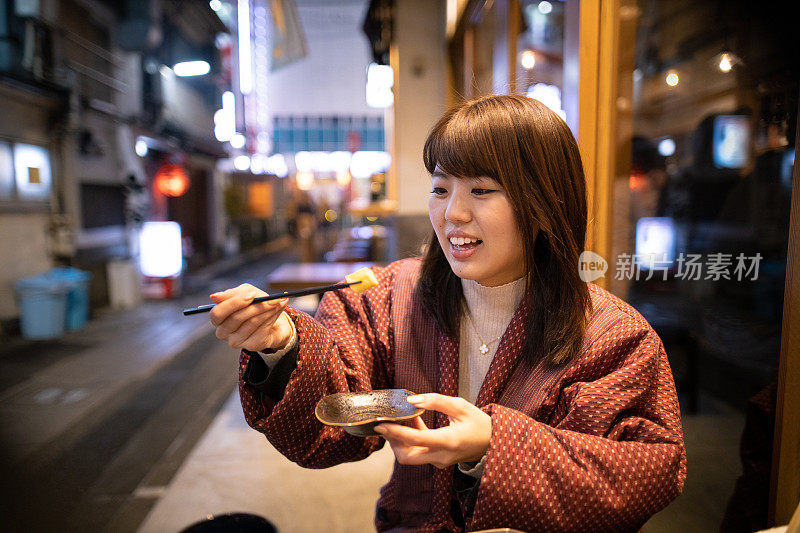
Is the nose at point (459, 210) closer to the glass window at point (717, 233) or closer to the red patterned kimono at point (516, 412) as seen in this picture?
the red patterned kimono at point (516, 412)

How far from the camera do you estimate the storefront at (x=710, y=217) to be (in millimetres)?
1649

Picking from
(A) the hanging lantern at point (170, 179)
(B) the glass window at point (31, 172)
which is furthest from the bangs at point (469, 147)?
(A) the hanging lantern at point (170, 179)

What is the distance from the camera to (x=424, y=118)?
5438mm

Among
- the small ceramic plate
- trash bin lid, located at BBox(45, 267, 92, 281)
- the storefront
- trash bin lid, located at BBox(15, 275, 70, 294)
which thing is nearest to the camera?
the small ceramic plate

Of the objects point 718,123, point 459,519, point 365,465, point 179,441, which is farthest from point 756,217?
point 179,441

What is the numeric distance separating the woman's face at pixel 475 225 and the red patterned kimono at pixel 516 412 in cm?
21

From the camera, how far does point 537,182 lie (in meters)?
1.21

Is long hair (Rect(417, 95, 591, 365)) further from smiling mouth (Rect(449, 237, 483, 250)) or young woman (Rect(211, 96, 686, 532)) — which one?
smiling mouth (Rect(449, 237, 483, 250))

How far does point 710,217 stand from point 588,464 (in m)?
2.10

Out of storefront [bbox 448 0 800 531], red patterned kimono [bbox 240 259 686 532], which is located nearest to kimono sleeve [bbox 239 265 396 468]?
red patterned kimono [bbox 240 259 686 532]

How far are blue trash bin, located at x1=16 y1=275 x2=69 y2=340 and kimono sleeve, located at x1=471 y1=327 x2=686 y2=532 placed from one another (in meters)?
5.08

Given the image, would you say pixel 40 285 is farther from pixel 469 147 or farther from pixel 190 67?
pixel 190 67

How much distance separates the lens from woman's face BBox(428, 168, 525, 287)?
48.1 inches

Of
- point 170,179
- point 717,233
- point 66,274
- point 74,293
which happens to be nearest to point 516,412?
Result: point 717,233
